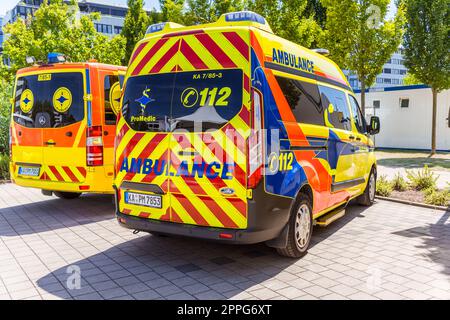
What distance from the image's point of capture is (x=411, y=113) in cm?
2364

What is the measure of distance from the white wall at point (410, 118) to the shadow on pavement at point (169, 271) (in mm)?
19093

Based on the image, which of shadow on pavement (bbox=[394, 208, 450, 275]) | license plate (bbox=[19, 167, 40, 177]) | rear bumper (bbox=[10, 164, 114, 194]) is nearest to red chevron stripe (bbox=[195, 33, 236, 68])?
shadow on pavement (bbox=[394, 208, 450, 275])

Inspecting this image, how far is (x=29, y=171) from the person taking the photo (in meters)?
7.34

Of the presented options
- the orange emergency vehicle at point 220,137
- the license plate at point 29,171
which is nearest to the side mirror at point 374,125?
the orange emergency vehicle at point 220,137

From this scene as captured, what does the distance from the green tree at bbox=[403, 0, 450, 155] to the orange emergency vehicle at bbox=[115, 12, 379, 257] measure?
16.1 meters

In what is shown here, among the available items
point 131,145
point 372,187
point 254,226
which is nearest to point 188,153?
point 131,145

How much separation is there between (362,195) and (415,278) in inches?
155

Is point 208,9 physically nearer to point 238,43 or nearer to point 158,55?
point 158,55

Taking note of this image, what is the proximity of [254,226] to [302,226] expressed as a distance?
105 cm

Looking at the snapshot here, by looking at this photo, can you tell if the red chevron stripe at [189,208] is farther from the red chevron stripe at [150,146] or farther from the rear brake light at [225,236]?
the red chevron stripe at [150,146]

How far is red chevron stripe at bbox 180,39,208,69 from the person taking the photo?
4.45 metres

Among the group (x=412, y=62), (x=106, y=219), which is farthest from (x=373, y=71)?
(x=106, y=219)

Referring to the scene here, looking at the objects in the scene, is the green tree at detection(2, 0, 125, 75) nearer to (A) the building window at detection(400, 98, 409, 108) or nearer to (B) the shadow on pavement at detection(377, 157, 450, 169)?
(B) the shadow on pavement at detection(377, 157, 450, 169)

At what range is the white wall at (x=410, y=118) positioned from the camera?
22297 mm
